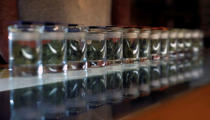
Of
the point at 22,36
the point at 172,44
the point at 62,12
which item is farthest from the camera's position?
the point at 172,44

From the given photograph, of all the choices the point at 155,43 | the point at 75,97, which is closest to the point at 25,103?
the point at 75,97

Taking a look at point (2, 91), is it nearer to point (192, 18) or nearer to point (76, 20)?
point (76, 20)

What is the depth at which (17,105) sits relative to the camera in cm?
37

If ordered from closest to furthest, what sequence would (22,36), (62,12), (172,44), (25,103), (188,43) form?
(25,103)
(22,36)
(62,12)
(172,44)
(188,43)

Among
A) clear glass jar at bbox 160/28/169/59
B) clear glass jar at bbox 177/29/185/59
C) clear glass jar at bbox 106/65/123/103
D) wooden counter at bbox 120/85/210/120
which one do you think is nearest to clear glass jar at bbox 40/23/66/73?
clear glass jar at bbox 106/65/123/103

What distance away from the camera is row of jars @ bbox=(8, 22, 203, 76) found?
1.73 feet

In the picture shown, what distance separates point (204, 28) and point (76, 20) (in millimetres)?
1846

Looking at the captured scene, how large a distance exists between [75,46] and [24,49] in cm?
14

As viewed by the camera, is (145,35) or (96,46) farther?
(145,35)

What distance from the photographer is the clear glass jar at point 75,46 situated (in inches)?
24.0

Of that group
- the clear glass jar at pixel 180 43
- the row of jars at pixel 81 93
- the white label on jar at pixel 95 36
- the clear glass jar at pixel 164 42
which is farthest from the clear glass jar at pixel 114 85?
the clear glass jar at pixel 180 43

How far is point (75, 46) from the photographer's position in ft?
2.05

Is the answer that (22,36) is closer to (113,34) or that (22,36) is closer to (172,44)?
(113,34)

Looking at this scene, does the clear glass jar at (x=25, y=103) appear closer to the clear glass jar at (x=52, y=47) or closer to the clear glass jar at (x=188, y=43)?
the clear glass jar at (x=52, y=47)
